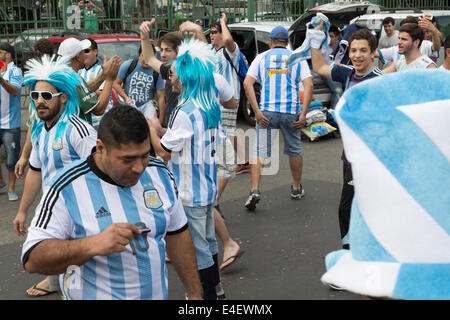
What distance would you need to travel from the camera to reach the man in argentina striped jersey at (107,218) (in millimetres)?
2559

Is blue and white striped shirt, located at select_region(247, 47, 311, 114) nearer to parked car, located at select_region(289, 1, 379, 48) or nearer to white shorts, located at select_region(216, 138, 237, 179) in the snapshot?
white shorts, located at select_region(216, 138, 237, 179)

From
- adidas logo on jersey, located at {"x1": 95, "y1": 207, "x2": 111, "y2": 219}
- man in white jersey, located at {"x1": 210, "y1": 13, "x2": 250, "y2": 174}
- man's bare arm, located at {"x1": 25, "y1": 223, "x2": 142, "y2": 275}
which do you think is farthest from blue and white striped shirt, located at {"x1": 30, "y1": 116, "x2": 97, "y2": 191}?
man in white jersey, located at {"x1": 210, "y1": 13, "x2": 250, "y2": 174}

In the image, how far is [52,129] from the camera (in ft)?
14.2

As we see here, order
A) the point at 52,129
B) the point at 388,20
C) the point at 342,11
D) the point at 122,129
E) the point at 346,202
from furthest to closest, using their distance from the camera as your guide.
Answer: the point at 342,11 < the point at 388,20 < the point at 346,202 < the point at 52,129 < the point at 122,129

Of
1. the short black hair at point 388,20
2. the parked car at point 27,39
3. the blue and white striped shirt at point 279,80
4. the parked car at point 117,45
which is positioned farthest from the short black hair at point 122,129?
the parked car at point 27,39

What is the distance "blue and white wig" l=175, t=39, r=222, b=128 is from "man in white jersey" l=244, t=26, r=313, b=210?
2885 mm

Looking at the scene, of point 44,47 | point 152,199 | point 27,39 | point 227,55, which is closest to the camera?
point 152,199

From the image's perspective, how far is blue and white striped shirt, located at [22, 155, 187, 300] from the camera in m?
2.62

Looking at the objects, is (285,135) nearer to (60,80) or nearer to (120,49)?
(60,80)

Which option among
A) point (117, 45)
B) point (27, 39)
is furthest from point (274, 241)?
point (27, 39)

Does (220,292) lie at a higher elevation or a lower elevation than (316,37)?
lower

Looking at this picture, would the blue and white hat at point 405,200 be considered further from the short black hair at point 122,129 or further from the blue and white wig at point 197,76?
the blue and white wig at point 197,76

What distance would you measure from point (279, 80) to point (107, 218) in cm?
498

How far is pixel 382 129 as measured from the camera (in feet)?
5.54
